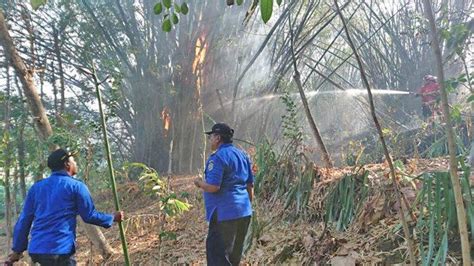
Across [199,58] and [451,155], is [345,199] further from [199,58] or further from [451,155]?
[199,58]

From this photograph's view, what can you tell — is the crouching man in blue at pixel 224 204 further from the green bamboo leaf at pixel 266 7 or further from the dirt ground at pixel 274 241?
the green bamboo leaf at pixel 266 7

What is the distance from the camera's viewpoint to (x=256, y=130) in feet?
29.6

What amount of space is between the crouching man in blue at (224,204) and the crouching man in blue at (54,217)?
745 millimetres

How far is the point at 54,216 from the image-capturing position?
2979 mm

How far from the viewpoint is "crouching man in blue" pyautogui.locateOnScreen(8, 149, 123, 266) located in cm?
295

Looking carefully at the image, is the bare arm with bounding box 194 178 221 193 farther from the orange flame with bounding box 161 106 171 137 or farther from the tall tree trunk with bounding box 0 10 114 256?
the orange flame with bounding box 161 106 171 137

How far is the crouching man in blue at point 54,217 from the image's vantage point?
116 inches

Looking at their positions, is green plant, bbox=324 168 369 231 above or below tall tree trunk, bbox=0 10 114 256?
below

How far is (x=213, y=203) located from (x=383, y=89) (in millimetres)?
8295

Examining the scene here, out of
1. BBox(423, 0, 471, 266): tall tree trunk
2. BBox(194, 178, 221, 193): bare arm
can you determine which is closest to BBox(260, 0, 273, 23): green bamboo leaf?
BBox(423, 0, 471, 266): tall tree trunk

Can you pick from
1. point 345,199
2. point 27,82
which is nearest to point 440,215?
point 345,199

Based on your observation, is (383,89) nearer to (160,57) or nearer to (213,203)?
(160,57)

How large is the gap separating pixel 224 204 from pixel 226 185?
140 mm

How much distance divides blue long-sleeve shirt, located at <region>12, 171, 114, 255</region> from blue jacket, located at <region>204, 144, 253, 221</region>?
762 millimetres
